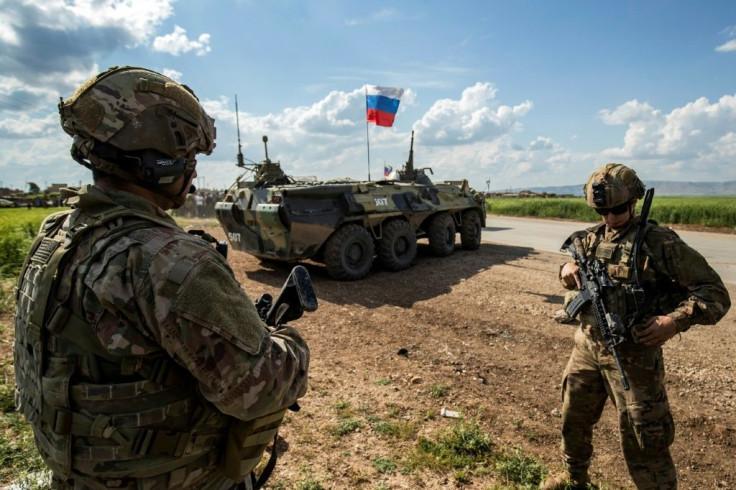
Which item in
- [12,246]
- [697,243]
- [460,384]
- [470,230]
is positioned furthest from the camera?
[697,243]

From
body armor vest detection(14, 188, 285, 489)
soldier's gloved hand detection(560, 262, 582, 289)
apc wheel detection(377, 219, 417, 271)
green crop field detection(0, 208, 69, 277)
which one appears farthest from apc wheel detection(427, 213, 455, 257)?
body armor vest detection(14, 188, 285, 489)

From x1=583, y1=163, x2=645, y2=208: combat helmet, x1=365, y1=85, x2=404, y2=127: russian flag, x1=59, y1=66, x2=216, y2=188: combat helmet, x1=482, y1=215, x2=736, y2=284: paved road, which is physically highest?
x1=365, y1=85, x2=404, y2=127: russian flag

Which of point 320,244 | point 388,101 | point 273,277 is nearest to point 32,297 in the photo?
point 320,244

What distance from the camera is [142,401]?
4.13 feet

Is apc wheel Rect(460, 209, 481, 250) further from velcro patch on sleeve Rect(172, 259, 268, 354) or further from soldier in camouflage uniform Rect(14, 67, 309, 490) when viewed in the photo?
velcro patch on sleeve Rect(172, 259, 268, 354)

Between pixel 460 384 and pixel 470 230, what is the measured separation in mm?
7669

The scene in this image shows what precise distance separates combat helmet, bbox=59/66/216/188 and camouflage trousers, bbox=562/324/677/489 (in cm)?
234

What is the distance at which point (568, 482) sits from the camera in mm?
2752

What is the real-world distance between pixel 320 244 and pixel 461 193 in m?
4.75

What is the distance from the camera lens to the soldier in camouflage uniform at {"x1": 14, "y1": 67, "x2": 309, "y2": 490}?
1.19 m

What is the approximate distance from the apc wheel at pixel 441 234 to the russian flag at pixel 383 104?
4.80 metres

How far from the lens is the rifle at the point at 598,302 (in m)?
2.38

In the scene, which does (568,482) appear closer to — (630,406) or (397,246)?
(630,406)

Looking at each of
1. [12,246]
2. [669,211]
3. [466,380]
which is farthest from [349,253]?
[669,211]
